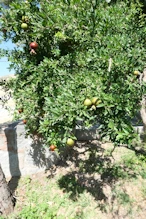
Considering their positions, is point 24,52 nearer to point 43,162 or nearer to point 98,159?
point 43,162

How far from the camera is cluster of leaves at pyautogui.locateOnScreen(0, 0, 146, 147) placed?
1.65 m

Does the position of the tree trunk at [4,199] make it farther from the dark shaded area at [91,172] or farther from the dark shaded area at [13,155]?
the dark shaded area at [91,172]

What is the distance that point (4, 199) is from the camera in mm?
3174

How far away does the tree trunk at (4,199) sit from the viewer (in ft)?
10.3

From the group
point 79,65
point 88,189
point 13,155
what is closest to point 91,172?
point 88,189

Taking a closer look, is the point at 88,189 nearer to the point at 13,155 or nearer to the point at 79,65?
the point at 13,155

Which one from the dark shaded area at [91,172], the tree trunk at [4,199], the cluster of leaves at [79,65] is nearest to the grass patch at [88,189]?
the dark shaded area at [91,172]

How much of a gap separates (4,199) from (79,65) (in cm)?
261

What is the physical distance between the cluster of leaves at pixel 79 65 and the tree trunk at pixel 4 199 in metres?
1.27

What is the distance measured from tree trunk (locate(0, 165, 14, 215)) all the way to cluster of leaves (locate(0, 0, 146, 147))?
50.1 inches

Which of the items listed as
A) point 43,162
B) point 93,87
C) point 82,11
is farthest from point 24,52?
point 43,162

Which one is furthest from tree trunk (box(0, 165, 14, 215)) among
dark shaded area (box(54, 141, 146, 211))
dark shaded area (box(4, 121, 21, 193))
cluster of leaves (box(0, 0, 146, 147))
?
cluster of leaves (box(0, 0, 146, 147))

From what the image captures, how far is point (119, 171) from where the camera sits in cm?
400

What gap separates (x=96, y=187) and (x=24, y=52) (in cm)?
283
